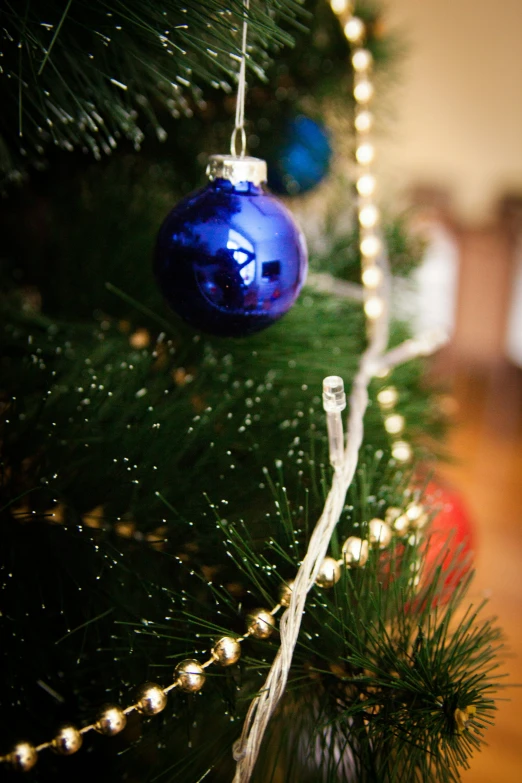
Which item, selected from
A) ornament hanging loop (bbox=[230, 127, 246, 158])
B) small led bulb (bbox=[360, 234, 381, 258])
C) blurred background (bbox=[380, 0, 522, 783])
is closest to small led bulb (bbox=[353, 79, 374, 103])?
small led bulb (bbox=[360, 234, 381, 258])

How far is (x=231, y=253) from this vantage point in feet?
1.03

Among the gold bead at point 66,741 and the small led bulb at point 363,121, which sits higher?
the small led bulb at point 363,121

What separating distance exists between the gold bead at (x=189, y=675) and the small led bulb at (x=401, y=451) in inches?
7.5

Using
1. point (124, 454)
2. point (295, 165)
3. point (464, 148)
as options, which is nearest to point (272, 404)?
point (124, 454)

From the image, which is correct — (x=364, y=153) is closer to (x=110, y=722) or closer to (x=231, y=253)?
(x=231, y=253)

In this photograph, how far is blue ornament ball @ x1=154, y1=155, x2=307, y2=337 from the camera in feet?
1.03

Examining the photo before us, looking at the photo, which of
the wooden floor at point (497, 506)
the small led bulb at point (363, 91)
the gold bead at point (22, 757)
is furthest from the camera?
the wooden floor at point (497, 506)

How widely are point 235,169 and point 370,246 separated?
10.0 inches

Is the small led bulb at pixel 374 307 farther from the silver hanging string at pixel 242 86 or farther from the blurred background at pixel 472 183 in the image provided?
the blurred background at pixel 472 183

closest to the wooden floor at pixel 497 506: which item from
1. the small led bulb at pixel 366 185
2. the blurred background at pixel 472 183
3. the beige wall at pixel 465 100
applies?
the blurred background at pixel 472 183

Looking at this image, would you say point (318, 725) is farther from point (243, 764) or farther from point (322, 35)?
point (322, 35)

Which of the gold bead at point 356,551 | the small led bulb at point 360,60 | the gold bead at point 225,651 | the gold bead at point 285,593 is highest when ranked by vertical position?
the small led bulb at point 360,60

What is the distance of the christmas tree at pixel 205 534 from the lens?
0.28 meters

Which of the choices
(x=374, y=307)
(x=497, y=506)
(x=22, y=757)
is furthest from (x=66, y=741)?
(x=497, y=506)
